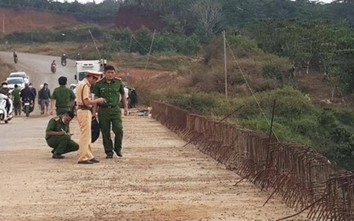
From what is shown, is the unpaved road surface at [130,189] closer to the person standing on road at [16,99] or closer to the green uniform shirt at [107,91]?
the green uniform shirt at [107,91]

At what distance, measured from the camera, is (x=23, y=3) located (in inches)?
5512

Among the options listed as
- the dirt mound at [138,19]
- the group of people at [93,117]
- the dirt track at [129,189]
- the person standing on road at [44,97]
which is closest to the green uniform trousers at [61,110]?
the group of people at [93,117]

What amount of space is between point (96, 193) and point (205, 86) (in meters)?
36.8

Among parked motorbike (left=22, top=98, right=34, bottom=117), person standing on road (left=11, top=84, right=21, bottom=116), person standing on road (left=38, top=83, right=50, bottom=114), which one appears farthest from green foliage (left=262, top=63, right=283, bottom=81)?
person standing on road (left=11, top=84, right=21, bottom=116)

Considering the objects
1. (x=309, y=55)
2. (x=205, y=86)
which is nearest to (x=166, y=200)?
(x=205, y=86)

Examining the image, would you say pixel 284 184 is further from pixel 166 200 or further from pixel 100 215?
pixel 100 215

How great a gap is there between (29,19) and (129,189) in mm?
125499

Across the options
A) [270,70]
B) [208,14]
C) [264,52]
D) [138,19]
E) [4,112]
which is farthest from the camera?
[138,19]

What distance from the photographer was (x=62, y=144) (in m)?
15.3

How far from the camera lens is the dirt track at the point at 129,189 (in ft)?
30.7

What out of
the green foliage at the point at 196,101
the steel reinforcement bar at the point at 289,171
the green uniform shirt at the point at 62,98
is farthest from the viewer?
the green foliage at the point at 196,101

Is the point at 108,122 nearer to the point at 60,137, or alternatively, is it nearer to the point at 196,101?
the point at 60,137

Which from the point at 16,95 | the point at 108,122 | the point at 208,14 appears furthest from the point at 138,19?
the point at 108,122

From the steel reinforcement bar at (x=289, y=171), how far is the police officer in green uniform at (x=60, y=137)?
279 cm
